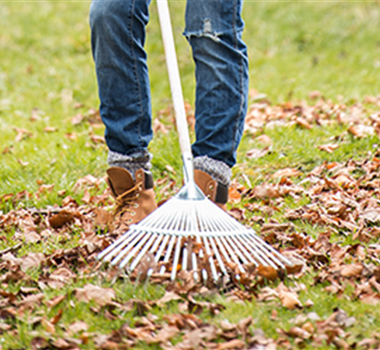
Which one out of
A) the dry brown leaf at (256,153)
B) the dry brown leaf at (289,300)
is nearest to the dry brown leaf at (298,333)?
the dry brown leaf at (289,300)

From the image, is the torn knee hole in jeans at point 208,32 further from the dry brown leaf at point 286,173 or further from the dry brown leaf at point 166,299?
the dry brown leaf at point 286,173

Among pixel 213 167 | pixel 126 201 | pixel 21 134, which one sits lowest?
pixel 126 201

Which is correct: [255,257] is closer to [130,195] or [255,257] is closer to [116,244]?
[116,244]

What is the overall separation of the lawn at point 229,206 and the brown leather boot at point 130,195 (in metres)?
0.12

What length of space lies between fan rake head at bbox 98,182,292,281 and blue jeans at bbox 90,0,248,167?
1.23ft

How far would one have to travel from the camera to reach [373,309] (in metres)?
1.69

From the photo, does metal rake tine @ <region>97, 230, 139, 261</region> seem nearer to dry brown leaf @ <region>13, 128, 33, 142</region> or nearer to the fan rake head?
the fan rake head

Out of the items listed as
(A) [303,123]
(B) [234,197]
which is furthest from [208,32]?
(A) [303,123]

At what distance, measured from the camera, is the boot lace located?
2.36 meters

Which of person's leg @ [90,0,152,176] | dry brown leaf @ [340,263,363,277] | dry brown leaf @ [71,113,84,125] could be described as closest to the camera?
dry brown leaf @ [340,263,363,277]

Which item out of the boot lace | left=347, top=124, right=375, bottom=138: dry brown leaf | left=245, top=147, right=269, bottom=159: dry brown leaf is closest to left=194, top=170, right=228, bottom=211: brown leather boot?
the boot lace

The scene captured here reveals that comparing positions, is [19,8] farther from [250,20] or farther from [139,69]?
[139,69]

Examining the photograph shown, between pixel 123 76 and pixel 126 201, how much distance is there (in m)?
0.57

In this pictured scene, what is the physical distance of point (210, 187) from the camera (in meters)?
2.25
